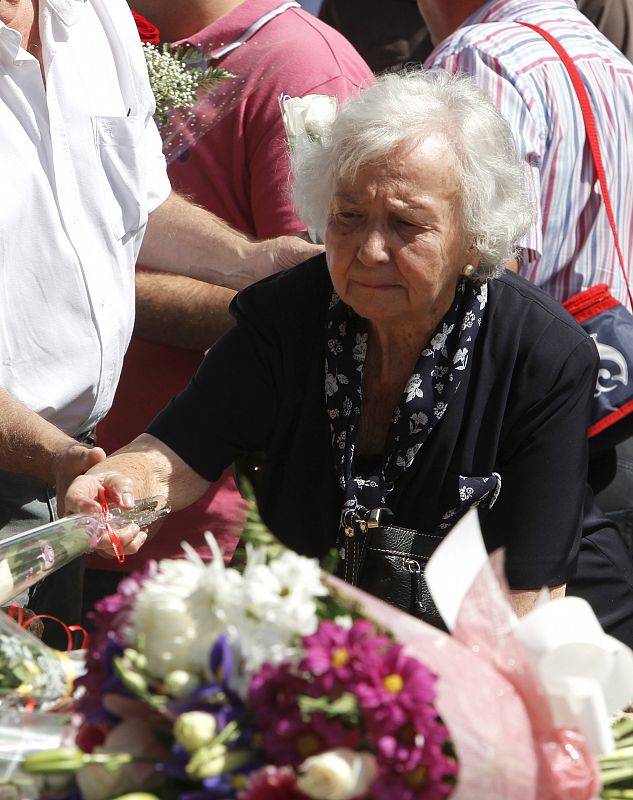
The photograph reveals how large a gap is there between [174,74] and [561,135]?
102 cm

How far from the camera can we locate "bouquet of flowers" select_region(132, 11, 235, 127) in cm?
288

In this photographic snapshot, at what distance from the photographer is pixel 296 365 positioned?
2.37 m

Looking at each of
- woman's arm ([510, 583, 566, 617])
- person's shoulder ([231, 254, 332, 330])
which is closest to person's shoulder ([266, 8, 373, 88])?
person's shoulder ([231, 254, 332, 330])

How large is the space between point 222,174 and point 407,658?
81.9 inches

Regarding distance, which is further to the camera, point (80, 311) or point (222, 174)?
point (222, 174)

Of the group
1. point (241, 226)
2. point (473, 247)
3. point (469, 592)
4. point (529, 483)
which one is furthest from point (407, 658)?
point (241, 226)

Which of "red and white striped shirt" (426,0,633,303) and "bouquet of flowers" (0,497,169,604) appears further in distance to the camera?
"red and white striped shirt" (426,0,633,303)

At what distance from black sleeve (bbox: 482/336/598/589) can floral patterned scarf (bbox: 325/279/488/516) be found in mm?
144

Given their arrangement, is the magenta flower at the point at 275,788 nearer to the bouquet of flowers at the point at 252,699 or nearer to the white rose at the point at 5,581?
the bouquet of flowers at the point at 252,699

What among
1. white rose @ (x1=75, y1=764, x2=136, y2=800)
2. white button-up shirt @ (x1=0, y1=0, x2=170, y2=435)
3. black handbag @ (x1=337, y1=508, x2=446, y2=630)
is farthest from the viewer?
white button-up shirt @ (x1=0, y1=0, x2=170, y2=435)

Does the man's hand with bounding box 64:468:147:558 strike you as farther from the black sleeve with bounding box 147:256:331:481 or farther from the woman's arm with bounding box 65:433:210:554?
the black sleeve with bounding box 147:256:331:481

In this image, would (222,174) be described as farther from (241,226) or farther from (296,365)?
(296,365)

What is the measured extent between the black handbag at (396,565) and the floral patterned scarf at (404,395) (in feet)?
0.20

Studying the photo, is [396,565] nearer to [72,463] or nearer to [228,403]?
[228,403]
